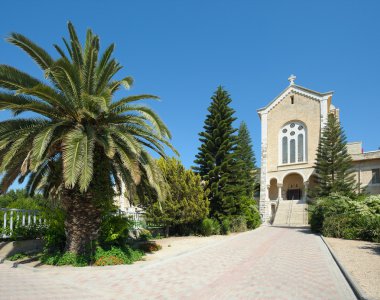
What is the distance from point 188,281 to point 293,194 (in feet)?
113

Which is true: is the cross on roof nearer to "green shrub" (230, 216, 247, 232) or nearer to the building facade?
the building facade

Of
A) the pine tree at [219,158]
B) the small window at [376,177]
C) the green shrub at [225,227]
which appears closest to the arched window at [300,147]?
the small window at [376,177]

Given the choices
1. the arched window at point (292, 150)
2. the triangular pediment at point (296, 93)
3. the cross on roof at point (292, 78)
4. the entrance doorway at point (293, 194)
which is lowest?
the entrance doorway at point (293, 194)

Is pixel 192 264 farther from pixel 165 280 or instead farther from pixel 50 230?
pixel 50 230

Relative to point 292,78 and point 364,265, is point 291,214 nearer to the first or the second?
point 292,78

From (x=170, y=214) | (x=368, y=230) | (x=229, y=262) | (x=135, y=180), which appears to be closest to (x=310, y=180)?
(x=368, y=230)

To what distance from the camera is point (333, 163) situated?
3105 centimetres

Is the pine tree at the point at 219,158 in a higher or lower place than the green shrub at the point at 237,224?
higher

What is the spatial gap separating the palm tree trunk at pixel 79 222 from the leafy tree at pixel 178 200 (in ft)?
24.5

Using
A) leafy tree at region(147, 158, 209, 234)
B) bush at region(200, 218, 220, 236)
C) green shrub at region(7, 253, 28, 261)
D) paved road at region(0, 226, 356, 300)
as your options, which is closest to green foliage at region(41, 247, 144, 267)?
paved road at region(0, 226, 356, 300)

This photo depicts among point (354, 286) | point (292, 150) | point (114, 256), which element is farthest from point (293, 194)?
point (354, 286)

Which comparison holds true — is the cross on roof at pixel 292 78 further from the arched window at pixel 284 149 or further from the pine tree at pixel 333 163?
the pine tree at pixel 333 163

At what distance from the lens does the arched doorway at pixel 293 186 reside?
39062mm

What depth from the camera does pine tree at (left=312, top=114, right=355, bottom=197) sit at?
30109 millimetres
